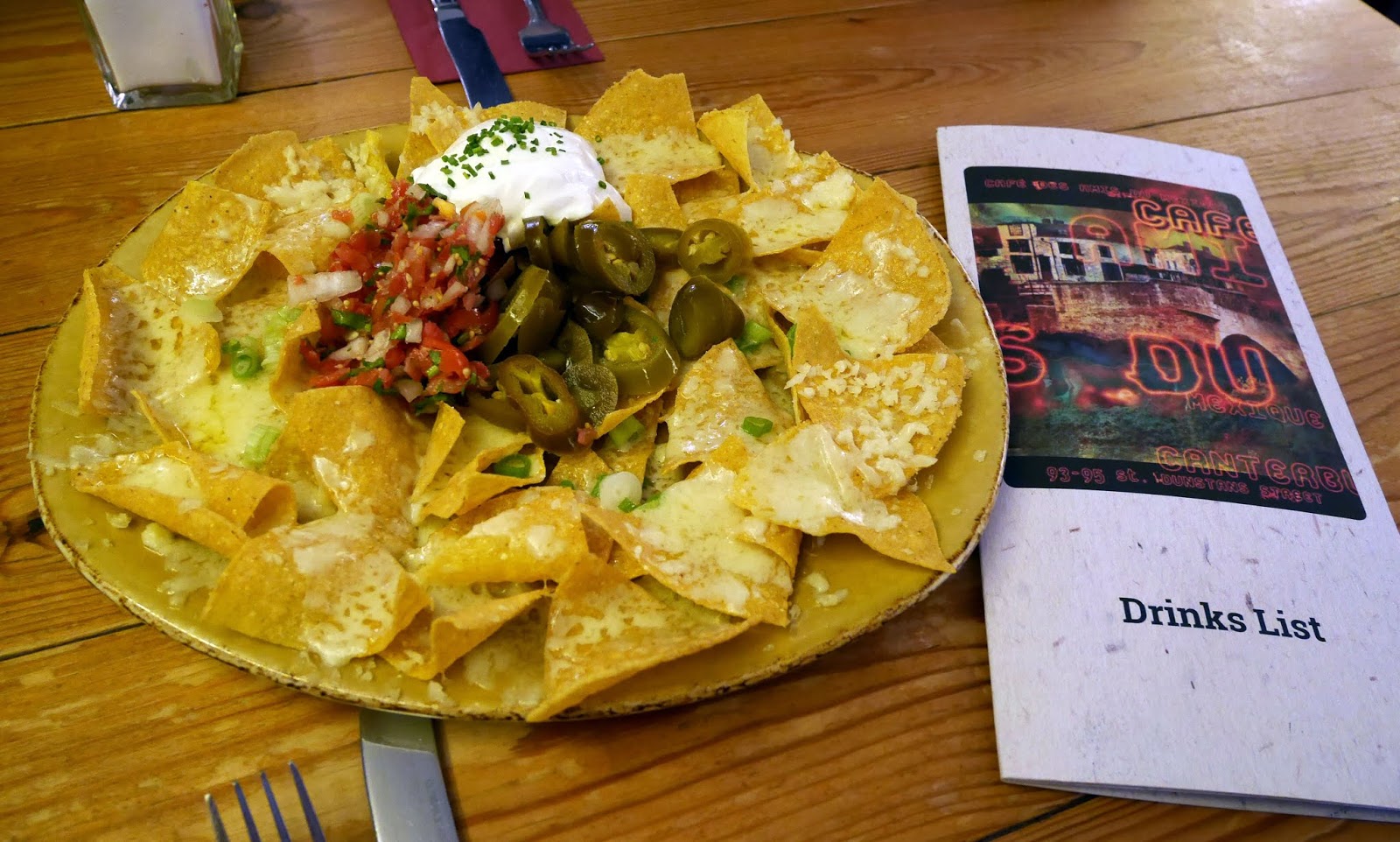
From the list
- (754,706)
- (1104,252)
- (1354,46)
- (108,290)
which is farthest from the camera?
(1354,46)

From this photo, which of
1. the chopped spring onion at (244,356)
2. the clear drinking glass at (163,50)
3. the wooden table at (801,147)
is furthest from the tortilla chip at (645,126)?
the clear drinking glass at (163,50)

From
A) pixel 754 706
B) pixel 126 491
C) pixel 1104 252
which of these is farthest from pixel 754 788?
pixel 1104 252

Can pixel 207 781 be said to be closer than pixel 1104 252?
Yes

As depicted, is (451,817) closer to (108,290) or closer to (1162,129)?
(108,290)

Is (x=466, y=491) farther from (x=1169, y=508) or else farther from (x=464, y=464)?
(x=1169, y=508)

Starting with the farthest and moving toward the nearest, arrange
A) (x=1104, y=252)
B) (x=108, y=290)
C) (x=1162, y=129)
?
(x=1162, y=129) < (x=1104, y=252) < (x=108, y=290)

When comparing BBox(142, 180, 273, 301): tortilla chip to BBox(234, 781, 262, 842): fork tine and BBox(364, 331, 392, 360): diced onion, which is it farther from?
BBox(234, 781, 262, 842): fork tine

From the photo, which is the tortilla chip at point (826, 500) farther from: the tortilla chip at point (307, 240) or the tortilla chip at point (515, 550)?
the tortilla chip at point (307, 240)

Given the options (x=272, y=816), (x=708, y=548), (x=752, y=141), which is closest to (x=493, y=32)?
(x=752, y=141)
